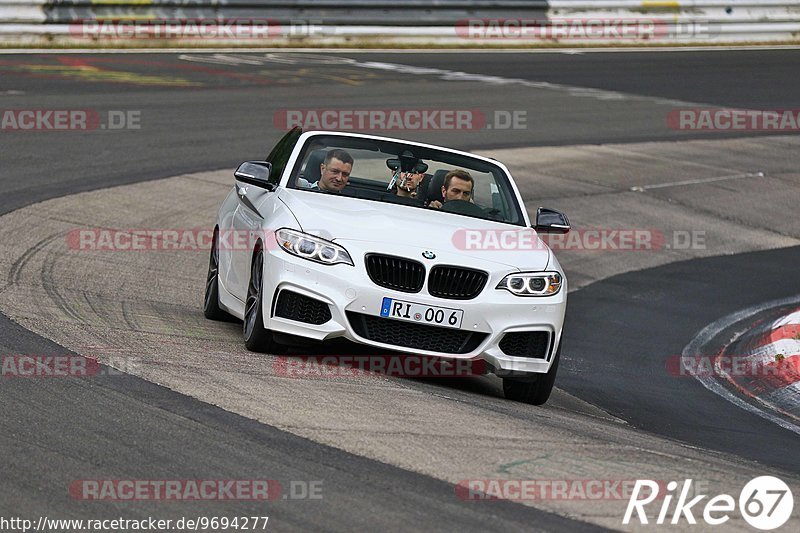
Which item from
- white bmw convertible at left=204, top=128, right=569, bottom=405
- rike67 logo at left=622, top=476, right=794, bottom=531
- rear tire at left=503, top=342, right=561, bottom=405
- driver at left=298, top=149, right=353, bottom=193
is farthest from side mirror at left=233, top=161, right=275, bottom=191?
rike67 logo at left=622, top=476, right=794, bottom=531

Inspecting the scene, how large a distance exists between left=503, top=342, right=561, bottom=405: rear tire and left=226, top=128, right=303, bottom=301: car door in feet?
6.01

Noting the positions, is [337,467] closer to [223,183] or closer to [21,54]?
[223,183]

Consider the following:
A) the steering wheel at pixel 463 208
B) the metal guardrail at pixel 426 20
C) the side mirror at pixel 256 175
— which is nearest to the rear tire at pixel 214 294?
the side mirror at pixel 256 175

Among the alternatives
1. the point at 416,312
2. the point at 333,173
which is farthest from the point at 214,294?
the point at 416,312

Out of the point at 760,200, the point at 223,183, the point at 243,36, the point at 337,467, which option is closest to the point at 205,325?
the point at 337,467

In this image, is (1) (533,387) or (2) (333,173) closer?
(1) (533,387)

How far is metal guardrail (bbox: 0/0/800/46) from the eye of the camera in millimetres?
26828

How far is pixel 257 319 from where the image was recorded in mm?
8586

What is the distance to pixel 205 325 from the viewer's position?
9977 millimetres

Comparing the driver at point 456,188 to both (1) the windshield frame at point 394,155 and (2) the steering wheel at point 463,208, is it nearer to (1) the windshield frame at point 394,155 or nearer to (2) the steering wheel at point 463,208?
(2) the steering wheel at point 463,208

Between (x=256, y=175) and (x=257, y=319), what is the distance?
4.06ft

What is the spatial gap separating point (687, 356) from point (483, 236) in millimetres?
3649

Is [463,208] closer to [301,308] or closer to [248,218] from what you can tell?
[248,218]

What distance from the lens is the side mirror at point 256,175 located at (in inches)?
369
